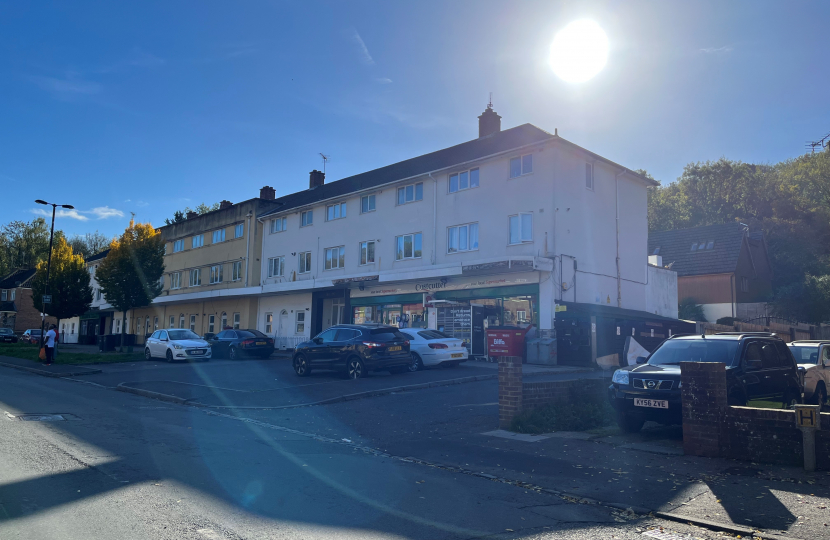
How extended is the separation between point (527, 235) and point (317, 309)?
15505 mm

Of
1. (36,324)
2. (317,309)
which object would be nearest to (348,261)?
(317,309)

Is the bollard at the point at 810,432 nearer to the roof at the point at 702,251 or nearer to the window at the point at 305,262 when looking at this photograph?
the window at the point at 305,262

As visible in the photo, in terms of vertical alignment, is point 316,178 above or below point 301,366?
above

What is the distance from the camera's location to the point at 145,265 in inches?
1325

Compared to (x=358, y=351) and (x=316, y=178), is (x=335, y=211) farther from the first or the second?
(x=358, y=351)

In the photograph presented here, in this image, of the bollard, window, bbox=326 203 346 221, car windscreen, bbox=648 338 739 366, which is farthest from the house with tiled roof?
the bollard

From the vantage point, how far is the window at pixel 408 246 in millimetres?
30467

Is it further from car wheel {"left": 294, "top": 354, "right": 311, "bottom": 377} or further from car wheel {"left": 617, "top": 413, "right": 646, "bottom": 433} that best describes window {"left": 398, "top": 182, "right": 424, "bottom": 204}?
car wheel {"left": 617, "top": 413, "right": 646, "bottom": 433}

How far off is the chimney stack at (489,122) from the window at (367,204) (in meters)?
6.75

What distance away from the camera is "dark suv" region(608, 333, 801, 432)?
912cm

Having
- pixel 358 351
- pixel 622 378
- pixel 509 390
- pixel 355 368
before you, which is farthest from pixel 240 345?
pixel 622 378

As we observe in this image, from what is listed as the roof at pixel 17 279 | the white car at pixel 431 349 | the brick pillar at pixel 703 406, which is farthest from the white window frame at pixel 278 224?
the roof at pixel 17 279

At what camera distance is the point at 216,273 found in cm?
4553

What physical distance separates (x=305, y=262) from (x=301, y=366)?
19.3 meters
